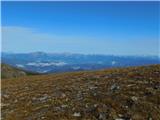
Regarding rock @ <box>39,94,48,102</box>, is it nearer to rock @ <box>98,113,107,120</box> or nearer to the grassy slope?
the grassy slope

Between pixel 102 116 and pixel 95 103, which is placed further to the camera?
pixel 95 103

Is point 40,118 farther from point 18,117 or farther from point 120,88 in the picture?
point 120,88

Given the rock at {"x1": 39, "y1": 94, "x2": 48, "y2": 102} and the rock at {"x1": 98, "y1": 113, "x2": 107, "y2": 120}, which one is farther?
the rock at {"x1": 39, "y1": 94, "x2": 48, "y2": 102}

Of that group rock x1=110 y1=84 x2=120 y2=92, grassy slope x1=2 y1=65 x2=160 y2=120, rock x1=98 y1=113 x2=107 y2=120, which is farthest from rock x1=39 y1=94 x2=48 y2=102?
rock x1=98 y1=113 x2=107 y2=120

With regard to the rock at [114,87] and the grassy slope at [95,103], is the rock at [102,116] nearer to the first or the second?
the grassy slope at [95,103]

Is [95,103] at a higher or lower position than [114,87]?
lower

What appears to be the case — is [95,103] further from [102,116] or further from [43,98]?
[43,98]

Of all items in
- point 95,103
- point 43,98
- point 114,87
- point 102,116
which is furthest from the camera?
point 114,87

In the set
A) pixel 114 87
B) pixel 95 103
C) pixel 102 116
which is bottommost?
pixel 102 116

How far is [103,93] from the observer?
20125mm

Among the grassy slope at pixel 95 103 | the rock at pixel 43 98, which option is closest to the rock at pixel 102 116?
the grassy slope at pixel 95 103

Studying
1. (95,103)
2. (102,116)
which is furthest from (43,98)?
(102,116)

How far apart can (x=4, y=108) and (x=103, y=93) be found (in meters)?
6.21

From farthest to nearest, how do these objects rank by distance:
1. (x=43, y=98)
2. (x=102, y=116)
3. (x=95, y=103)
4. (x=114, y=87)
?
(x=114, y=87)
(x=43, y=98)
(x=95, y=103)
(x=102, y=116)
